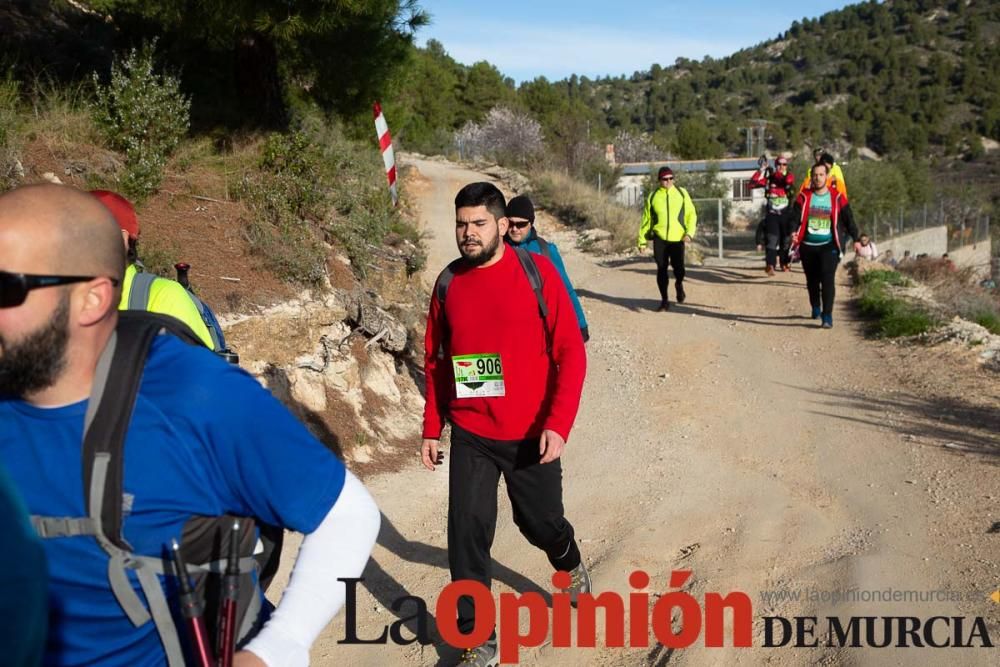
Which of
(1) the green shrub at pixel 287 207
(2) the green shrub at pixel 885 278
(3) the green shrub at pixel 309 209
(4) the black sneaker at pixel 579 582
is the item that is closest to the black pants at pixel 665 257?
(2) the green shrub at pixel 885 278

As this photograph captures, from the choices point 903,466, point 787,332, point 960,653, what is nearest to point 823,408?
point 903,466

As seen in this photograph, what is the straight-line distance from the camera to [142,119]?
9594 mm

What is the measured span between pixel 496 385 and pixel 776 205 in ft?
38.6

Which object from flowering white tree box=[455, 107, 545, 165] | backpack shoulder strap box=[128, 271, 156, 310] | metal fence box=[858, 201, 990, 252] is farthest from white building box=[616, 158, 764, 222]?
backpack shoulder strap box=[128, 271, 156, 310]

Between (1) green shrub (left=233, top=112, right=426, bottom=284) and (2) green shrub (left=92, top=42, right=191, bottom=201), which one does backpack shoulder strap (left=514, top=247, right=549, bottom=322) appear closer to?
(1) green shrub (left=233, top=112, right=426, bottom=284)

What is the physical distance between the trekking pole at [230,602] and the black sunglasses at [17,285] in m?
0.61

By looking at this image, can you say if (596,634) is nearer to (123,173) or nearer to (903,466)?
(903,466)

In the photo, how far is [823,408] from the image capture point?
28.7ft

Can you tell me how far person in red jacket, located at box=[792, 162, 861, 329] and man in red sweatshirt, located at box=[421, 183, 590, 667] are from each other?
24.8ft

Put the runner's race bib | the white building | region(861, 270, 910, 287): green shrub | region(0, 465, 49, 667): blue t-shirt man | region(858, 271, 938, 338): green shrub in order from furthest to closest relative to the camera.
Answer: the white building
region(861, 270, 910, 287): green shrub
region(858, 271, 938, 338): green shrub
the runner's race bib
region(0, 465, 49, 667): blue t-shirt man

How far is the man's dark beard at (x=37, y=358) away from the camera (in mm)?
1755

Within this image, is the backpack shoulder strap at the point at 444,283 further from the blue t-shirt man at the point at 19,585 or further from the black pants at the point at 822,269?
the black pants at the point at 822,269

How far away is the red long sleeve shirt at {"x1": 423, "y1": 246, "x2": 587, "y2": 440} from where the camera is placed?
4426 millimetres

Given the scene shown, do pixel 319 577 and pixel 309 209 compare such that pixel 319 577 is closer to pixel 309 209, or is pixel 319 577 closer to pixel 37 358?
pixel 37 358
